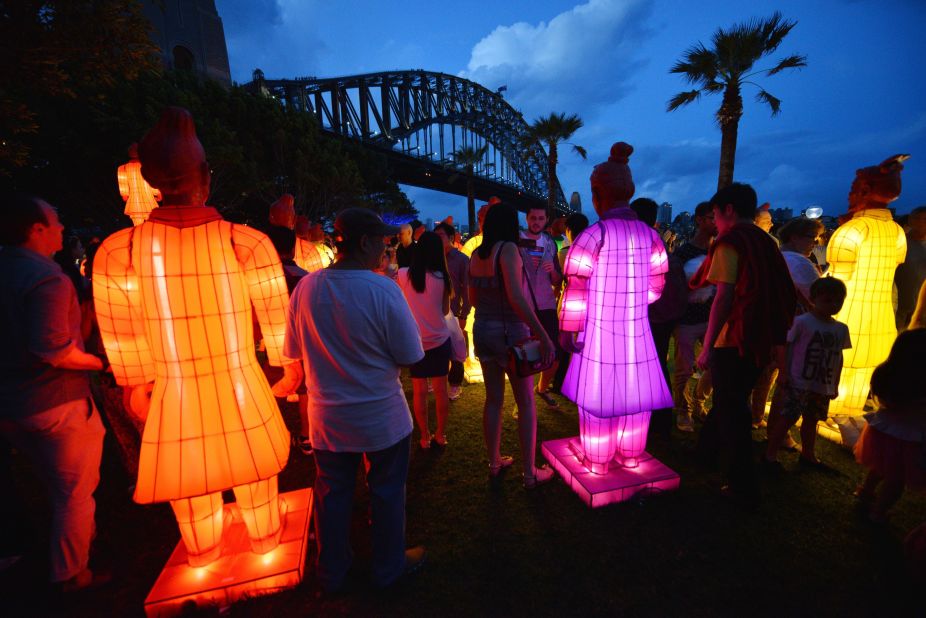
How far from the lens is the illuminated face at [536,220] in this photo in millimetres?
4719

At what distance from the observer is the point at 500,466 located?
3.37 meters

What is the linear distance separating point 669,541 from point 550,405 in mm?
2249

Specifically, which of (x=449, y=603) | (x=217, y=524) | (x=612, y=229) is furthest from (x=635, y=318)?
(x=217, y=524)

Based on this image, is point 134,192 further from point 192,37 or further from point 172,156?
point 192,37

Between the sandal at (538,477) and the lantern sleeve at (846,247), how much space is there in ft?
11.1

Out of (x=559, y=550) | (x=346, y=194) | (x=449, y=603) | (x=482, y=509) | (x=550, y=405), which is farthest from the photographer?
(x=346, y=194)

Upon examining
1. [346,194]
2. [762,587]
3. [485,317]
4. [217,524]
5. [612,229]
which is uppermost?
[346,194]

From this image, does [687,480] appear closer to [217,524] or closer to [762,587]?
[762,587]

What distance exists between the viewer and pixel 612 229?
2.67m

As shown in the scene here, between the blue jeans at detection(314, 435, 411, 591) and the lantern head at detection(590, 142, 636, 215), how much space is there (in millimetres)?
2063

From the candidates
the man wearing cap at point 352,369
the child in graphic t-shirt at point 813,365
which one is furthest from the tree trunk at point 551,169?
the man wearing cap at point 352,369

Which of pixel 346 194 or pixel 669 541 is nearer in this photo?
pixel 669 541

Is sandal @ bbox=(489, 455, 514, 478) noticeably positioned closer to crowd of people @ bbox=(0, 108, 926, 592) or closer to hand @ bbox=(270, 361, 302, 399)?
crowd of people @ bbox=(0, 108, 926, 592)

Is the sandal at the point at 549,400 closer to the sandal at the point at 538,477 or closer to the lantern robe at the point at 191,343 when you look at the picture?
the sandal at the point at 538,477
